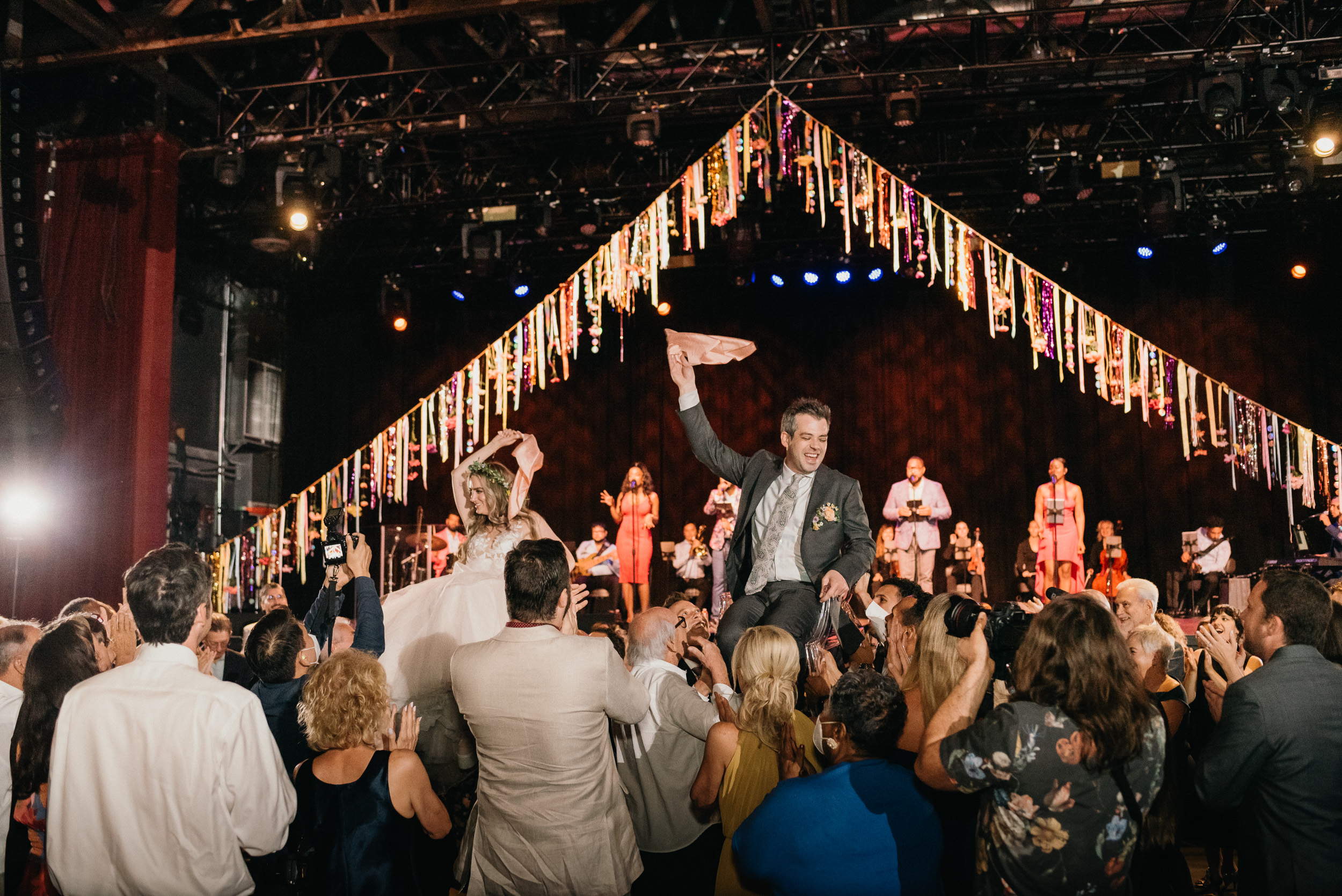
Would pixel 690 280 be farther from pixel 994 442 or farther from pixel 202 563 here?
pixel 202 563

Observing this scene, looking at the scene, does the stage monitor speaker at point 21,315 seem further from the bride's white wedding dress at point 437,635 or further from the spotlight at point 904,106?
the spotlight at point 904,106

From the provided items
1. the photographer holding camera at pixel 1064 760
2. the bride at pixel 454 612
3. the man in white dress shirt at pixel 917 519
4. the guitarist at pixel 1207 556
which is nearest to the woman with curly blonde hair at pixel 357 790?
the bride at pixel 454 612

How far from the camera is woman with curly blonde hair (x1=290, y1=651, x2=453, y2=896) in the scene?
105 inches

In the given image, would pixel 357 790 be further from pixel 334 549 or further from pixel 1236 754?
pixel 1236 754

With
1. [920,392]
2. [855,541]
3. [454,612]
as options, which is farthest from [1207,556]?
[454,612]

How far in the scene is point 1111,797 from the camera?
90.7 inches

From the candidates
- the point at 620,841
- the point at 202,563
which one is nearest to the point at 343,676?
the point at 202,563

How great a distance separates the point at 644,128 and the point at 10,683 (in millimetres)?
7130

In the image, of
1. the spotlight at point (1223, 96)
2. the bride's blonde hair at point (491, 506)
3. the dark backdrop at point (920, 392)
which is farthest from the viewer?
the dark backdrop at point (920, 392)

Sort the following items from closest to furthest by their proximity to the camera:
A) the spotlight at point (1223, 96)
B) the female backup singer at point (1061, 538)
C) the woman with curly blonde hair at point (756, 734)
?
the woman with curly blonde hair at point (756, 734) → the spotlight at point (1223, 96) → the female backup singer at point (1061, 538)

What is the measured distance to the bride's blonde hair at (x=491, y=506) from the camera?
4.41 meters

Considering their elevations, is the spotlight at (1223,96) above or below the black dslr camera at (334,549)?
above

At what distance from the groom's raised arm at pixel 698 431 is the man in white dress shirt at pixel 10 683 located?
2.28 m

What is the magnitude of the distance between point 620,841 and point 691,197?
32.9 feet
